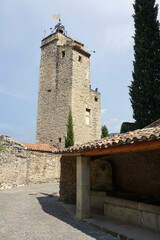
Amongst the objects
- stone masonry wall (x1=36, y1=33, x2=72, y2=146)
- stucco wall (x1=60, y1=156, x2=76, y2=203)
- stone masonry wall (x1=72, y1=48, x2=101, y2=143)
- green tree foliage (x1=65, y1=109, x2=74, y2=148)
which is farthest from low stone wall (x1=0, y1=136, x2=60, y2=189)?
stucco wall (x1=60, y1=156, x2=76, y2=203)

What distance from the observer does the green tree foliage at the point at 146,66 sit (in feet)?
42.1

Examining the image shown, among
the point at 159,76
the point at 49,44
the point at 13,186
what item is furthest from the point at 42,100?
the point at 159,76

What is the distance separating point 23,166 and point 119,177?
7.82 m

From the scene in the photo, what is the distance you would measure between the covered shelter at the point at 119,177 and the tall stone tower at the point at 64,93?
1101 centimetres

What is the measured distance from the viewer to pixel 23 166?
14312 millimetres

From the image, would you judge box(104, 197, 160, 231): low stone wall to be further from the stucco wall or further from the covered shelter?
the stucco wall

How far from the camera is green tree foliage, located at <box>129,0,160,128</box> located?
12.8 m

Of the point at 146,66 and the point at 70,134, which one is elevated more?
the point at 146,66

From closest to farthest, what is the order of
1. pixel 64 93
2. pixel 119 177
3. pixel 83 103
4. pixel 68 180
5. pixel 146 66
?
pixel 119 177 → pixel 68 180 → pixel 146 66 → pixel 64 93 → pixel 83 103

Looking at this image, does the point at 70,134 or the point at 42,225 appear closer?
the point at 42,225

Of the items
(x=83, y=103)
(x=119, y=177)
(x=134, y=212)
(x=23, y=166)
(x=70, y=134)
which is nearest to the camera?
(x=134, y=212)

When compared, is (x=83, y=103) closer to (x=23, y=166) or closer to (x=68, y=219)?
(x=23, y=166)

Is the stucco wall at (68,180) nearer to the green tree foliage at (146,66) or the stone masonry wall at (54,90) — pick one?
the green tree foliage at (146,66)

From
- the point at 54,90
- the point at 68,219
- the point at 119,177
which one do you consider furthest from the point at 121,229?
the point at 54,90
